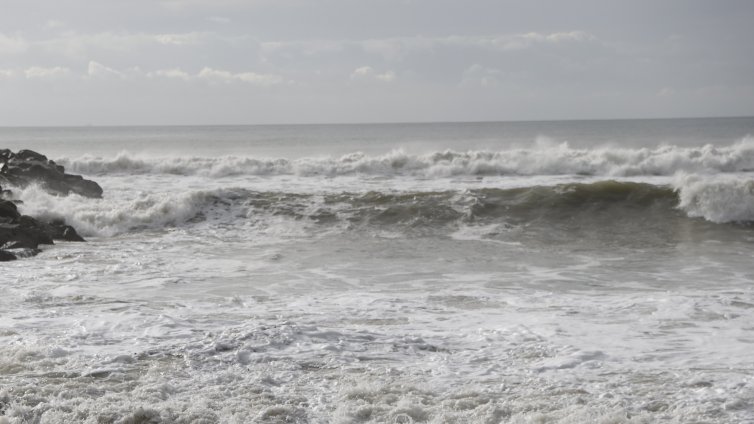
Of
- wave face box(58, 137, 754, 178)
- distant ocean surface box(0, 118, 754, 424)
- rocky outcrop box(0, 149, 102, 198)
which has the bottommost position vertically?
distant ocean surface box(0, 118, 754, 424)

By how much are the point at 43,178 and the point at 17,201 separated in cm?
289

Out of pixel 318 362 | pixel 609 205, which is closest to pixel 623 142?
pixel 609 205

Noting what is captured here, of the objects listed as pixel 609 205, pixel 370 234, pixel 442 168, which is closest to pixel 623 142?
pixel 442 168

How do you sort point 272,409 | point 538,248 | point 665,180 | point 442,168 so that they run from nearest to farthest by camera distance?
point 272,409 < point 538,248 < point 665,180 < point 442,168

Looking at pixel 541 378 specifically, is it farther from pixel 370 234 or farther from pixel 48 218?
pixel 48 218

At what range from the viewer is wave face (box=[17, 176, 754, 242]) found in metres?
16.3

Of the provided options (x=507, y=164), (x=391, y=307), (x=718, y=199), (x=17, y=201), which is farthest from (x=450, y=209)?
(x=17, y=201)

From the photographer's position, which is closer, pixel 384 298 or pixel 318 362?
pixel 318 362

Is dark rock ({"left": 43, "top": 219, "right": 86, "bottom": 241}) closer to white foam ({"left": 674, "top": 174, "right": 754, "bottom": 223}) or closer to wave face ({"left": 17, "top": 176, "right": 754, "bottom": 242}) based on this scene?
wave face ({"left": 17, "top": 176, "right": 754, "bottom": 242})

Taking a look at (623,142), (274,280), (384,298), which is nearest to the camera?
(384,298)

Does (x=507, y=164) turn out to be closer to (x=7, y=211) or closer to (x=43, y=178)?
(x=43, y=178)

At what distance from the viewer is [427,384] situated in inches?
231

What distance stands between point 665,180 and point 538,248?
9.19 meters

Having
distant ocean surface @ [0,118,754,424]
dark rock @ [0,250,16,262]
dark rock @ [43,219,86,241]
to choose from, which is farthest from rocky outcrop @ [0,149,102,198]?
dark rock @ [0,250,16,262]
